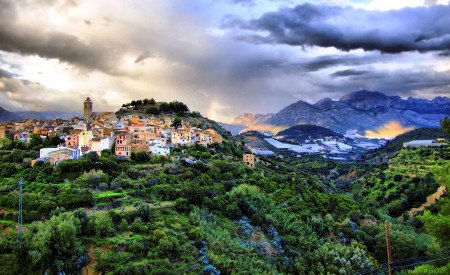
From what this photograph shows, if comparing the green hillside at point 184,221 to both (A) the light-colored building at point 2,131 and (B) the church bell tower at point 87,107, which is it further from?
(B) the church bell tower at point 87,107

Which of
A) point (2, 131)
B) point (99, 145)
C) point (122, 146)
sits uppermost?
point (2, 131)

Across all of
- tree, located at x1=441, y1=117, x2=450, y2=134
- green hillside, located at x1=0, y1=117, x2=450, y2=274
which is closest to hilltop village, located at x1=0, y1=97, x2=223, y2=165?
green hillside, located at x1=0, y1=117, x2=450, y2=274

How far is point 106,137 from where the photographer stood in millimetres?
52156

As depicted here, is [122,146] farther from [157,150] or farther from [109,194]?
[109,194]

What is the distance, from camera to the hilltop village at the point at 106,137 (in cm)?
4906

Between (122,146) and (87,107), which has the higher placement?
(87,107)

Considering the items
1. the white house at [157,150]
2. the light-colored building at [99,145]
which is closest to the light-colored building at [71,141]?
the light-colored building at [99,145]

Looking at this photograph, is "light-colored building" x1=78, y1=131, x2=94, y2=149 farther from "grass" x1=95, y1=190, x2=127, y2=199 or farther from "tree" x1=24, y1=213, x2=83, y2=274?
"tree" x1=24, y1=213, x2=83, y2=274

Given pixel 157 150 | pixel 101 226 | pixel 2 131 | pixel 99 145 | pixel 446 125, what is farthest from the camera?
pixel 2 131

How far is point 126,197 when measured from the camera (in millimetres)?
35156

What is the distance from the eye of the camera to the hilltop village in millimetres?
49062

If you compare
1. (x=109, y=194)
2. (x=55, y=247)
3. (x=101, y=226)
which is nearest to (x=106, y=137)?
(x=109, y=194)

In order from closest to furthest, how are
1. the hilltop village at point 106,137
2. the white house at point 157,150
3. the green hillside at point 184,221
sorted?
the green hillside at point 184,221, the hilltop village at point 106,137, the white house at point 157,150

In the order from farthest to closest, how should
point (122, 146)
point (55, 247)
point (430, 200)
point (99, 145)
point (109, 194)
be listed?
point (430, 200)
point (122, 146)
point (99, 145)
point (109, 194)
point (55, 247)
